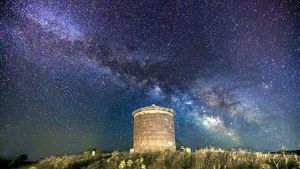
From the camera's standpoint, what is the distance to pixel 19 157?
40.9 metres

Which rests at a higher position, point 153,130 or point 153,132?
point 153,130

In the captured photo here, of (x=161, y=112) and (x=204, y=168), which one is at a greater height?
(x=161, y=112)

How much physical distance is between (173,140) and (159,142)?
92.7 inches

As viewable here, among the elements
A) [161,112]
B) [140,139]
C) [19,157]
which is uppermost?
[161,112]

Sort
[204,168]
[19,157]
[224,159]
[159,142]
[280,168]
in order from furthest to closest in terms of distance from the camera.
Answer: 1. [19,157]
2. [159,142]
3. [224,159]
4. [204,168]
5. [280,168]

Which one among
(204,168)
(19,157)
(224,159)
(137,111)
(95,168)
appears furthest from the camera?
(19,157)

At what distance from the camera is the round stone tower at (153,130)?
29453mm

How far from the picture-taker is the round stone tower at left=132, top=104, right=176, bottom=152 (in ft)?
96.6

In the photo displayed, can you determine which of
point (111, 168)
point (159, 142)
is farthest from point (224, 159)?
point (159, 142)

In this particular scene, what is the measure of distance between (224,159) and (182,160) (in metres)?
2.56

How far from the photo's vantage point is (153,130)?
97.7ft

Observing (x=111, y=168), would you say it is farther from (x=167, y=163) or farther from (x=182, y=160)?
(x=182, y=160)

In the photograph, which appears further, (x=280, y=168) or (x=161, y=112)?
(x=161, y=112)

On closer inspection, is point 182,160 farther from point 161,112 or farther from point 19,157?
point 19,157
